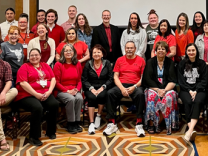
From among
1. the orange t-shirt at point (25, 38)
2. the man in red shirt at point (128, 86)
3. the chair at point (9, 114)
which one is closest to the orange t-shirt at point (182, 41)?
the man in red shirt at point (128, 86)

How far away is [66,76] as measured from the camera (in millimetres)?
3805

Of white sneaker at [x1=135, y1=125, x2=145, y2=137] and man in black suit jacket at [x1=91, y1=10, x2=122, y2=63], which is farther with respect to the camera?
man in black suit jacket at [x1=91, y1=10, x2=122, y2=63]

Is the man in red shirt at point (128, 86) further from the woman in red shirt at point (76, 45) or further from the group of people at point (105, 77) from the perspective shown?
the woman in red shirt at point (76, 45)

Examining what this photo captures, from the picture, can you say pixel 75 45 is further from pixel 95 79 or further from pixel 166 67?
pixel 166 67

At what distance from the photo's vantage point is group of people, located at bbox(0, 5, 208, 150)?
135 inches

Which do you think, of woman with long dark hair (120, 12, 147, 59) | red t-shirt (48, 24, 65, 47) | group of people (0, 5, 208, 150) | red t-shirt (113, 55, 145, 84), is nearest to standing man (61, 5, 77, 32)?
red t-shirt (48, 24, 65, 47)

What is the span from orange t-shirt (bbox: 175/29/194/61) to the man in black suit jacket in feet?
3.15

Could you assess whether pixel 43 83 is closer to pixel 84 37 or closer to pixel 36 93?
pixel 36 93

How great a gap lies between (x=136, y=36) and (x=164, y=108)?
4.31 ft

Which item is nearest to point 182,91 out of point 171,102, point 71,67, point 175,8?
point 171,102

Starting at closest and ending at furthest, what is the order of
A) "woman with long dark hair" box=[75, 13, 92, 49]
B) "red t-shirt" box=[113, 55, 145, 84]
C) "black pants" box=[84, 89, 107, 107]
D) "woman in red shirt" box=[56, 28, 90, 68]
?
"black pants" box=[84, 89, 107, 107], "red t-shirt" box=[113, 55, 145, 84], "woman in red shirt" box=[56, 28, 90, 68], "woman with long dark hair" box=[75, 13, 92, 49]

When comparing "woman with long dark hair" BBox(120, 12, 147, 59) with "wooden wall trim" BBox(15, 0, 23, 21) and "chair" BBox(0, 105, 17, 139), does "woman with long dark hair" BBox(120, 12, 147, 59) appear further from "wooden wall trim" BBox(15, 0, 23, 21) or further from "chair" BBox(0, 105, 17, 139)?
"wooden wall trim" BBox(15, 0, 23, 21)

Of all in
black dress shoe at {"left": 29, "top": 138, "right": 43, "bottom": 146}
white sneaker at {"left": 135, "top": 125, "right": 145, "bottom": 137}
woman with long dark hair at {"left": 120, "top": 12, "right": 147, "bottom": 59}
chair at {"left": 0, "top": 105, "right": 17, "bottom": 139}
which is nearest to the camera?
black dress shoe at {"left": 29, "top": 138, "right": 43, "bottom": 146}

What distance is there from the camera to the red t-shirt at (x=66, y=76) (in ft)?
12.4
